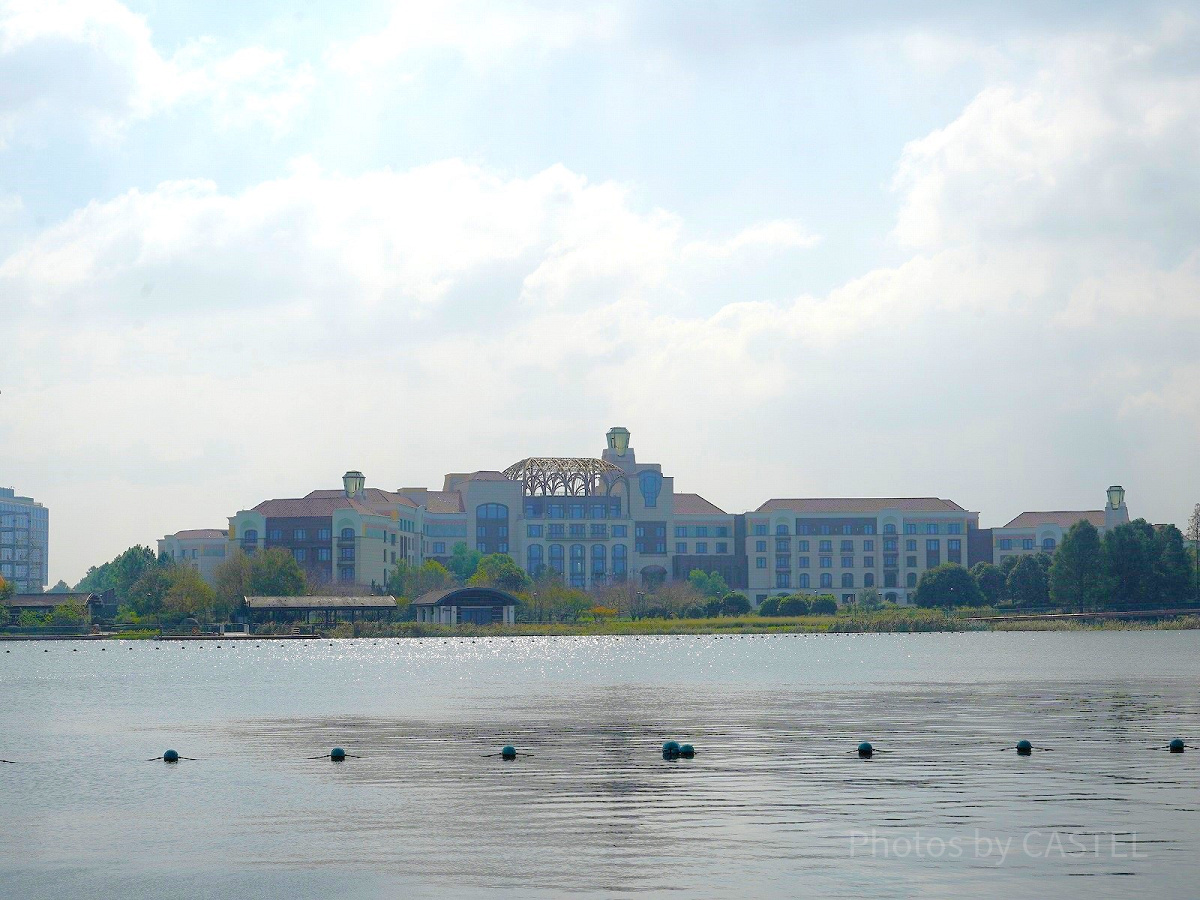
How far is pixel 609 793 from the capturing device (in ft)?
132

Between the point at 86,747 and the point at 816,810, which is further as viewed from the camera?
the point at 86,747

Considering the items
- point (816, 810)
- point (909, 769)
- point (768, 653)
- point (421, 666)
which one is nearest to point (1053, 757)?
point (909, 769)

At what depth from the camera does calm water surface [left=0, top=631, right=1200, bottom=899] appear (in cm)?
2973

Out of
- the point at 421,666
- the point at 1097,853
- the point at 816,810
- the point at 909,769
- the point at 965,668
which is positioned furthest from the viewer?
the point at 421,666

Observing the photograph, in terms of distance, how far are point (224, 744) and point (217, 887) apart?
27.1 metres

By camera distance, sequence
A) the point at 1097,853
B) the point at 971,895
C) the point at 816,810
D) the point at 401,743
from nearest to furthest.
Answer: the point at 971,895 → the point at 1097,853 → the point at 816,810 → the point at 401,743

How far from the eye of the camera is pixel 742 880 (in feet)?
95.0

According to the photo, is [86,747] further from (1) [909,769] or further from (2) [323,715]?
(1) [909,769]

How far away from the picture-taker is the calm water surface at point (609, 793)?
1171 inches

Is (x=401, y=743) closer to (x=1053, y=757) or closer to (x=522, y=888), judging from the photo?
(x=1053, y=757)

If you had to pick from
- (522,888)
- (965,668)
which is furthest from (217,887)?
(965,668)

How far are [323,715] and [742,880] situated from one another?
1671 inches

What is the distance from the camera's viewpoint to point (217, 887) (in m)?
29.3

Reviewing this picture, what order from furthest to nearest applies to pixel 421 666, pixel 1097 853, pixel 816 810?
1. pixel 421 666
2. pixel 816 810
3. pixel 1097 853
